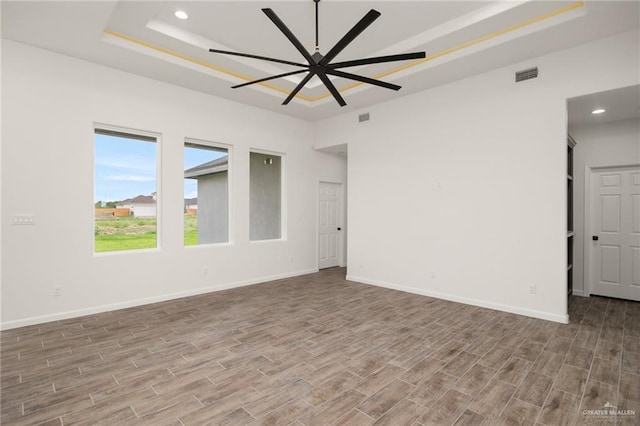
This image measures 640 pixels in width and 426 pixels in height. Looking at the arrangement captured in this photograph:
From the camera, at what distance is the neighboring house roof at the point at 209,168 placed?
545 cm

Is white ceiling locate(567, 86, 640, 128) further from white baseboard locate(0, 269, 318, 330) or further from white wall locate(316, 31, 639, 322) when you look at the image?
white baseboard locate(0, 269, 318, 330)

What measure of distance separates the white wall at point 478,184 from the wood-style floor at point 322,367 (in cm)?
64

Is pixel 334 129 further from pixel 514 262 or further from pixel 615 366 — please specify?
pixel 615 366

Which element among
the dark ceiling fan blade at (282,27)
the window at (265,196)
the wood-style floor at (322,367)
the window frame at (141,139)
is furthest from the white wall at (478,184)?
the window frame at (141,139)

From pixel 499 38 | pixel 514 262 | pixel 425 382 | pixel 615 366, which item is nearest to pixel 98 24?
pixel 499 38

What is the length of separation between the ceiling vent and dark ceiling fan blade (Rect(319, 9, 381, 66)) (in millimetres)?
2870

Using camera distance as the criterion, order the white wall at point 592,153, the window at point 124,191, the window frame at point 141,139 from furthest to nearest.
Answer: the white wall at point 592,153 → the window at point 124,191 → the window frame at point 141,139

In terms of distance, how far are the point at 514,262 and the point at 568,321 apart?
0.90m

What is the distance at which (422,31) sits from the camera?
13.0 feet

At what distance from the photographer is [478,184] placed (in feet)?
15.4

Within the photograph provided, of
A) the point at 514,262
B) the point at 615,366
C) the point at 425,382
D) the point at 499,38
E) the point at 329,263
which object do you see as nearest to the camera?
the point at 425,382

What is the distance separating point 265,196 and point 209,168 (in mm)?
1292

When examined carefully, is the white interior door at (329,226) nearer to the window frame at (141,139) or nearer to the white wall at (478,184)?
the white wall at (478,184)

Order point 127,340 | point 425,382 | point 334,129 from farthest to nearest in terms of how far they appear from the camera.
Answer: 1. point 334,129
2. point 127,340
3. point 425,382
